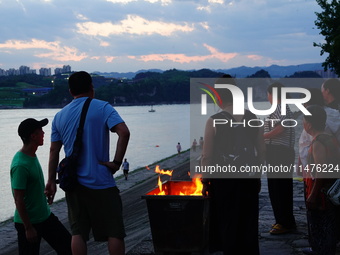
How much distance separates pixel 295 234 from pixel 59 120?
3.66 meters

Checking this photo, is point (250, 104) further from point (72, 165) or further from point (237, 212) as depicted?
point (72, 165)

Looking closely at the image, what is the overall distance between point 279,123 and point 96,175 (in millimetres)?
2981

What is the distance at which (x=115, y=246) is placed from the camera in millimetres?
4566

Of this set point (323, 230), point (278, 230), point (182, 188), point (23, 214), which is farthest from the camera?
point (278, 230)

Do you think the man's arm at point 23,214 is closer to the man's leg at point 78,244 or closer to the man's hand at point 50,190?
the man's hand at point 50,190

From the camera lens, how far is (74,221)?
15.4 feet

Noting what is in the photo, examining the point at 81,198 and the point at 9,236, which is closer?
the point at 81,198

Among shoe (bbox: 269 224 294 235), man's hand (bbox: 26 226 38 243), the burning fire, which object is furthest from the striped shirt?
man's hand (bbox: 26 226 38 243)

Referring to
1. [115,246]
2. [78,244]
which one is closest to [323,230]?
[115,246]

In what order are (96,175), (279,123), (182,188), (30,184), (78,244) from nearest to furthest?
(96,175), (78,244), (30,184), (182,188), (279,123)

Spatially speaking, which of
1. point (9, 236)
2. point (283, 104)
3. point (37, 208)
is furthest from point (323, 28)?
point (37, 208)

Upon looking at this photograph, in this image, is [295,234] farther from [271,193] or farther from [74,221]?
[74,221]

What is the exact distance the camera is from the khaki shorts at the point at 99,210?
181 inches

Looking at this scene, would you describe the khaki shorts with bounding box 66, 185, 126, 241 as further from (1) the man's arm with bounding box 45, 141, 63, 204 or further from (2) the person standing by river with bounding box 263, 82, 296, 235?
(2) the person standing by river with bounding box 263, 82, 296, 235
